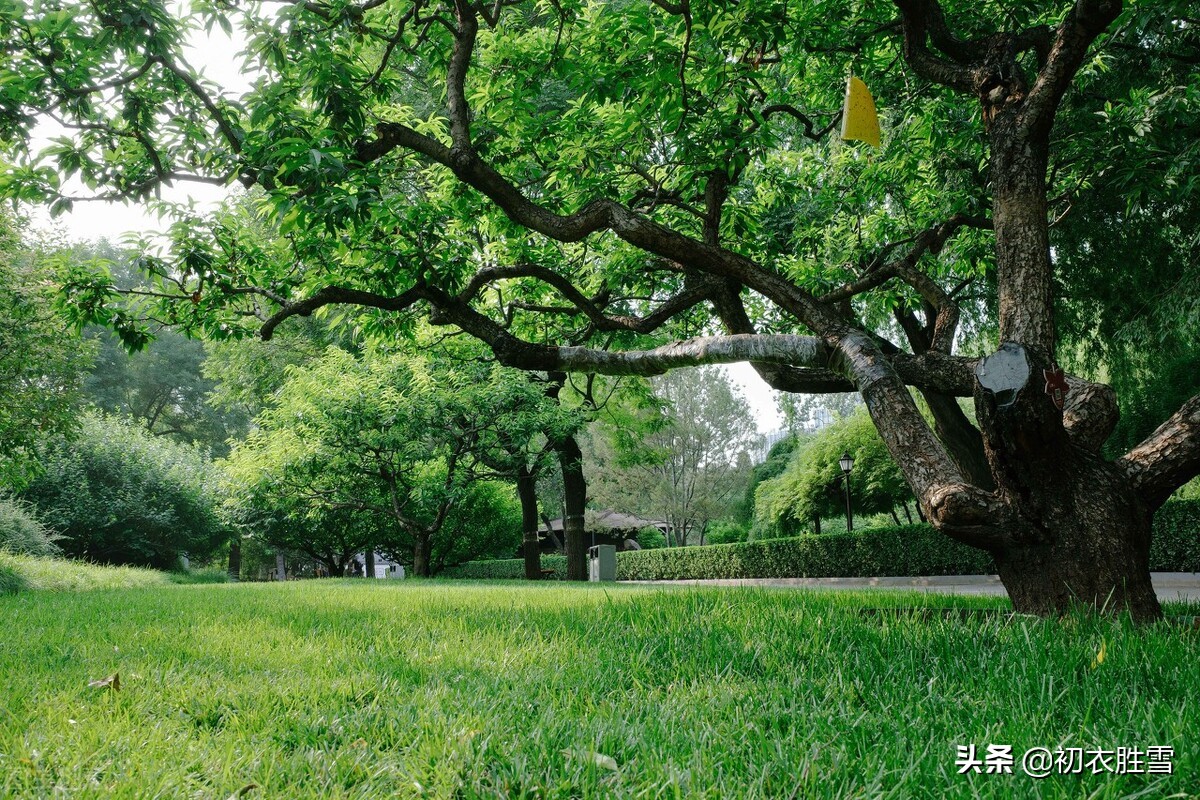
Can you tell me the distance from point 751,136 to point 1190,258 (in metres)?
5.89

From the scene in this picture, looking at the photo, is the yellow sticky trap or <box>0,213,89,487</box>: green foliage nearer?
the yellow sticky trap

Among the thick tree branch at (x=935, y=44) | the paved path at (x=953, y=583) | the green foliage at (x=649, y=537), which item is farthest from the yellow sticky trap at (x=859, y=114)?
the green foliage at (x=649, y=537)

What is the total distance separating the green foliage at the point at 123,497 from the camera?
22.7 m

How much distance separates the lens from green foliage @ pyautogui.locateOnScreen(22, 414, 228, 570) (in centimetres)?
2272

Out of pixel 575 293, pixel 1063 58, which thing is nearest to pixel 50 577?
pixel 575 293

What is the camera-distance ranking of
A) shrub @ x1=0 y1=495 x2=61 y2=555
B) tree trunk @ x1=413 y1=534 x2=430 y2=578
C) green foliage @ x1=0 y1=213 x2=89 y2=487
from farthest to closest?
tree trunk @ x1=413 y1=534 x2=430 y2=578 → shrub @ x1=0 y1=495 x2=61 y2=555 → green foliage @ x1=0 y1=213 x2=89 y2=487

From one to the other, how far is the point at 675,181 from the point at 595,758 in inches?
243

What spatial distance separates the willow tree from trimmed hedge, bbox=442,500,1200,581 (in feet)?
27.5

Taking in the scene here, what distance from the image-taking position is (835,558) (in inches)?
747

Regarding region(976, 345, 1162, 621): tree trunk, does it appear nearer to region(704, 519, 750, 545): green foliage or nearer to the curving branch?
the curving branch

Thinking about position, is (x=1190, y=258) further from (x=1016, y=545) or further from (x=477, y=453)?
(x=477, y=453)

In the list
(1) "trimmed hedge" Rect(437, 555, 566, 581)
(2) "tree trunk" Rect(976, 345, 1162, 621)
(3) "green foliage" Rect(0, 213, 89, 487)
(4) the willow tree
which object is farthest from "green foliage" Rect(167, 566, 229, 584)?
(2) "tree trunk" Rect(976, 345, 1162, 621)

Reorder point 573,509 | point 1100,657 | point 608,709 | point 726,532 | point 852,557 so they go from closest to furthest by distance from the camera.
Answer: point 608,709 → point 1100,657 → point 573,509 → point 852,557 → point 726,532

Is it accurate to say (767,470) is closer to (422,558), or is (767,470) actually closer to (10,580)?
(422,558)
